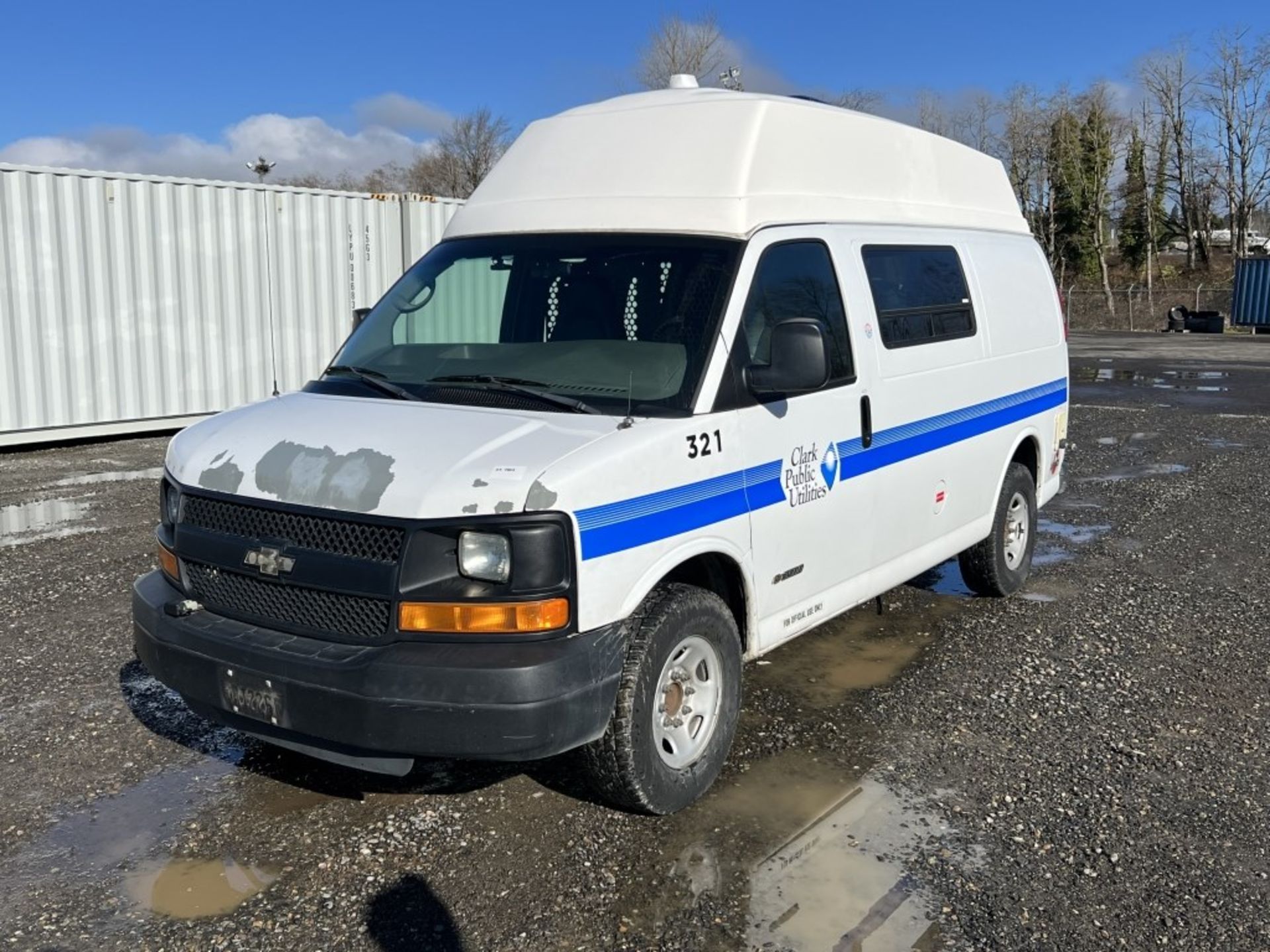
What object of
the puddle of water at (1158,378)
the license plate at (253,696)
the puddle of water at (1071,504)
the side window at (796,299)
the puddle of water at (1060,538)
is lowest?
the puddle of water at (1060,538)

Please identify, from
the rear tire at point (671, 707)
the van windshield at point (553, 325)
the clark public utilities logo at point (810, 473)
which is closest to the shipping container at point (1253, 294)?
the clark public utilities logo at point (810, 473)

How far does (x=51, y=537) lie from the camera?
8664mm

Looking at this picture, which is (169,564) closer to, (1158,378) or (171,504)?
(171,504)

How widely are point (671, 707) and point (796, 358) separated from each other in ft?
4.48

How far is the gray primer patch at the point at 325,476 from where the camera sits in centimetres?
365

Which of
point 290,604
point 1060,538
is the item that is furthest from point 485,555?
point 1060,538

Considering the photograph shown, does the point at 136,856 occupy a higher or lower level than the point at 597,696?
lower

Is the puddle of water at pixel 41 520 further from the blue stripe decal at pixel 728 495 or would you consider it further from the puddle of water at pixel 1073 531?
the puddle of water at pixel 1073 531

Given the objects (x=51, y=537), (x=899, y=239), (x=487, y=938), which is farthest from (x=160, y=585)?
(x=51, y=537)

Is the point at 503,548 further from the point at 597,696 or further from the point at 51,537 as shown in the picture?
the point at 51,537

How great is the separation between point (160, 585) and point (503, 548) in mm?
1595

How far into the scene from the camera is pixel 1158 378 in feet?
74.8

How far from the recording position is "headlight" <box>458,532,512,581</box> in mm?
3557

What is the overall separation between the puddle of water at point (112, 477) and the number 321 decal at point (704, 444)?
8394mm
